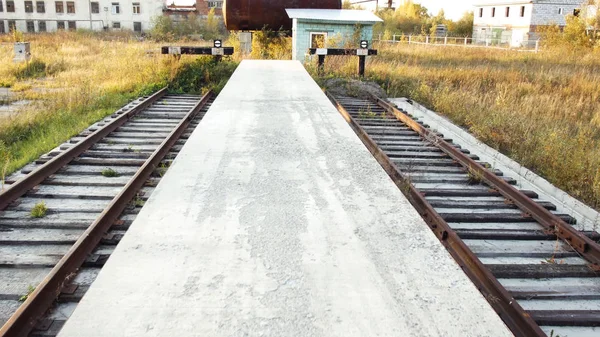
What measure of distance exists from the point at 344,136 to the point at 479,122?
458cm

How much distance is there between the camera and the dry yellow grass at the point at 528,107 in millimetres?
7609

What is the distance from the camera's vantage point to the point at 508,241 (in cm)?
505

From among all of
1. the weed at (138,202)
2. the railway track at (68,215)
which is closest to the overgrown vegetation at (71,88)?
the railway track at (68,215)

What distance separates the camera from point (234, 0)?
22.6 meters

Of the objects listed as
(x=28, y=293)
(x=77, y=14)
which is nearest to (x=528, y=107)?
(x=28, y=293)

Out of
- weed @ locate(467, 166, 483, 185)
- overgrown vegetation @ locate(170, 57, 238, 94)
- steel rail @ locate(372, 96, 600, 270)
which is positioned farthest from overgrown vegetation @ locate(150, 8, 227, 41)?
weed @ locate(467, 166, 483, 185)

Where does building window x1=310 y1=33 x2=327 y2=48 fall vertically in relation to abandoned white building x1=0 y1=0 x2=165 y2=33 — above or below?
below

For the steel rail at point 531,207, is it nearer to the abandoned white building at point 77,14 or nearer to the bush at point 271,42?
the bush at point 271,42

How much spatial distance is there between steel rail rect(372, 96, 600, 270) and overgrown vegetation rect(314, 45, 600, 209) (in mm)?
1079

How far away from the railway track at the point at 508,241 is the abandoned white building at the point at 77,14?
58943 millimetres

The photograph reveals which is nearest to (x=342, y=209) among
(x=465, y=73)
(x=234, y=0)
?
(x=465, y=73)

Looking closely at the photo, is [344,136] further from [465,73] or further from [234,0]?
[234,0]

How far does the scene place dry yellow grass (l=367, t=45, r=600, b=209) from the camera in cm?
761

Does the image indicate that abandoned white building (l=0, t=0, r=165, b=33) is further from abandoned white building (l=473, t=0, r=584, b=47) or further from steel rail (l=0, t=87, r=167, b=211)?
steel rail (l=0, t=87, r=167, b=211)
